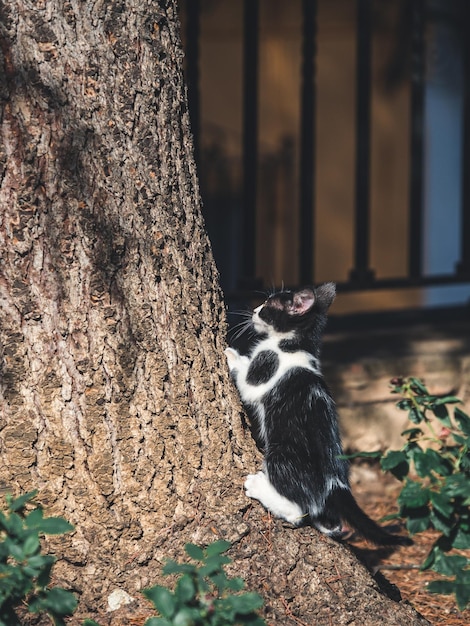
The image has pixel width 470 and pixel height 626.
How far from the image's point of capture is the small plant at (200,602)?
7.47 ft

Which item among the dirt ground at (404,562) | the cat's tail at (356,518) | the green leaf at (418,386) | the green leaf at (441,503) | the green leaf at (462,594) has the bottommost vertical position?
the dirt ground at (404,562)

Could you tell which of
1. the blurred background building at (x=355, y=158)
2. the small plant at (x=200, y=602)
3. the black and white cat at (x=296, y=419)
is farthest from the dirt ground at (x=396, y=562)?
the blurred background building at (x=355, y=158)

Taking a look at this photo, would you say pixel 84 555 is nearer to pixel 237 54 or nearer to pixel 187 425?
pixel 187 425

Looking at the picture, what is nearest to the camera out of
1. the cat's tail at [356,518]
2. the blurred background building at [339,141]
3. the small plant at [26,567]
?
the small plant at [26,567]

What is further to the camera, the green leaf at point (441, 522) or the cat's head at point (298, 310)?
the cat's head at point (298, 310)

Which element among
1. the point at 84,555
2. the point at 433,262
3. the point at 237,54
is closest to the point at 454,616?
the point at 84,555

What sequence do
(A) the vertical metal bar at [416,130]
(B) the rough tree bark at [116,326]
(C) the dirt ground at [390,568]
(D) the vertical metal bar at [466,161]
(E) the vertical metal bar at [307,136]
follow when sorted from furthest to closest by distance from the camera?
(D) the vertical metal bar at [466,161] → (A) the vertical metal bar at [416,130] → (E) the vertical metal bar at [307,136] → (C) the dirt ground at [390,568] → (B) the rough tree bark at [116,326]

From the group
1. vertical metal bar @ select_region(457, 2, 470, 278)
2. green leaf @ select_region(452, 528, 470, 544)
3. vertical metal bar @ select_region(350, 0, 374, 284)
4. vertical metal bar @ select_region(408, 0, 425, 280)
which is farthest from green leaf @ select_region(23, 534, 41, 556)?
vertical metal bar @ select_region(457, 2, 470, 278)

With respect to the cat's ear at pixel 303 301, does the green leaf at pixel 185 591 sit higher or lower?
lower

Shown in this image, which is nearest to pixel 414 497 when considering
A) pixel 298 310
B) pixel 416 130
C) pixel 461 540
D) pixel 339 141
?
pixel 461 540

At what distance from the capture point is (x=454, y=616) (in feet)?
11.9

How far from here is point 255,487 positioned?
316cm

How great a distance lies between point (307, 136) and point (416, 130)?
81 centimetres

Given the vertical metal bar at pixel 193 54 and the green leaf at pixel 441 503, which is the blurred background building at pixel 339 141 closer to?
the vertical metal bar at pixel 193 54
